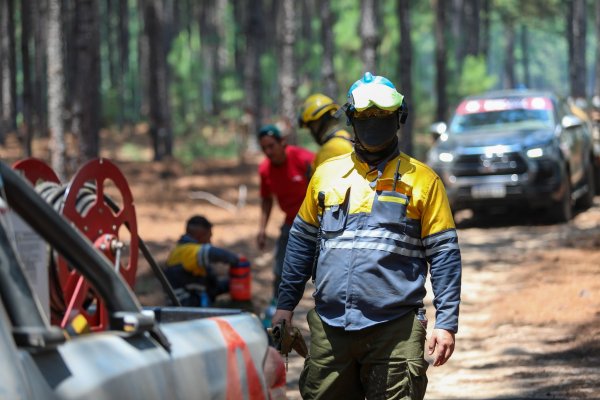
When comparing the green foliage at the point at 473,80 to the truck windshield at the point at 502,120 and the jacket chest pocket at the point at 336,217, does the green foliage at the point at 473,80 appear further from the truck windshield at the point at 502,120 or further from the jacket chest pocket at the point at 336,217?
the jacket chest pocket at the point at 336,217

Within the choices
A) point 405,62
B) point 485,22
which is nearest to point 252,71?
point 405,62

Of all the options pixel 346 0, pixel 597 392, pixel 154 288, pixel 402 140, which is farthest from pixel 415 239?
pixel 346 0

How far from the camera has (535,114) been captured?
58.9 feet

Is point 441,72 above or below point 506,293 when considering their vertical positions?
above

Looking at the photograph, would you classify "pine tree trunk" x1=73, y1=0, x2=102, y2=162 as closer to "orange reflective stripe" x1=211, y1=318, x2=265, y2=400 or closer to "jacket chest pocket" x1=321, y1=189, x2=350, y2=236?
"jacket chest pocket" x1=321, y1=189, x2=350, y2=236

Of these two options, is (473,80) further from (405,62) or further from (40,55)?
(405,62)

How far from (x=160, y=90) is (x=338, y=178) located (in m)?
24.9

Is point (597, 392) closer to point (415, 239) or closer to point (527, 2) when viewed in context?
point (415, 239)

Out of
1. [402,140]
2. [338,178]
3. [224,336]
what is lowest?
[402,140]

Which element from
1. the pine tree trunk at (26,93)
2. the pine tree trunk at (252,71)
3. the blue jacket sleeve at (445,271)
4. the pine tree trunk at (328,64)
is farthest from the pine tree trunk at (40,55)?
the blue jacket sleeve at (445,271)

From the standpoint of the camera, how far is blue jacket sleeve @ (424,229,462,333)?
4996 millimetres

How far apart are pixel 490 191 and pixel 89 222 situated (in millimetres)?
11501

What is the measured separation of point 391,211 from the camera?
5.06 m

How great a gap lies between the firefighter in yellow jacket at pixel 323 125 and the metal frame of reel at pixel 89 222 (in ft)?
8.50
